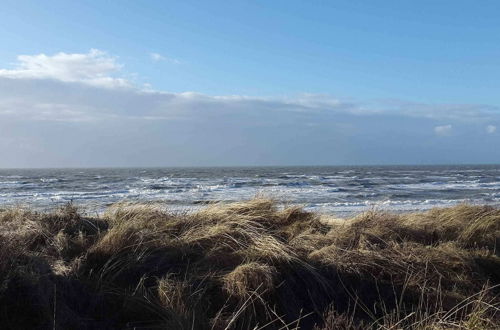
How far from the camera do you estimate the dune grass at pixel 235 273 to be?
13.7 ft

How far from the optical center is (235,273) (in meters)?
4.75

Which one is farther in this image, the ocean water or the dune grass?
the ocean water

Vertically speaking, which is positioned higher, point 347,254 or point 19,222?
point 19,222

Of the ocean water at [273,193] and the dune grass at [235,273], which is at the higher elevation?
the dune grass at [235,273]

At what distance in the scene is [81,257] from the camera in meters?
4.99

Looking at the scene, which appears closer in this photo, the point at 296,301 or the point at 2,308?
the point at 2,308

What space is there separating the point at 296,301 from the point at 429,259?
192cm

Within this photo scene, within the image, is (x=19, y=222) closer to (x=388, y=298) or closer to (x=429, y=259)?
(x=388, y=298)

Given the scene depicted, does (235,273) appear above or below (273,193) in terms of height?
below

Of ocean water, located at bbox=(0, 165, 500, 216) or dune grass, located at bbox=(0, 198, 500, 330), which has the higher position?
dune grass, located at bbox=(0, 198, 500, 330)

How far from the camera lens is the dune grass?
4.18 m

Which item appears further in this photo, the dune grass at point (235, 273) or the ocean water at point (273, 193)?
the ocean water at point (273, 193)

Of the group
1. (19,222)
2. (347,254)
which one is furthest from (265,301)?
(19,222)

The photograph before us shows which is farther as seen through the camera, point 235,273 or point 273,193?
point 273,193
